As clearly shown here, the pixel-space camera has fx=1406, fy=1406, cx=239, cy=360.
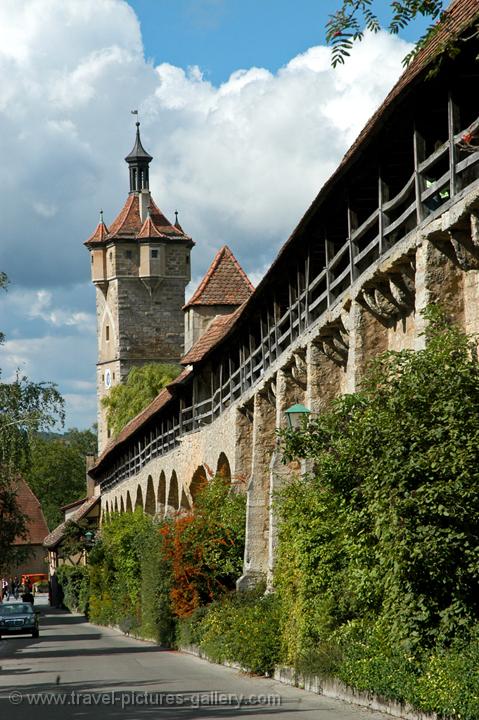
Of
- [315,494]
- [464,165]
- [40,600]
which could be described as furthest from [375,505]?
[40,600]

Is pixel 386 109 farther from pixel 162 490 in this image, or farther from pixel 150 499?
pixel 150 499

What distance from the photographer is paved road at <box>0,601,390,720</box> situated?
49.1ft

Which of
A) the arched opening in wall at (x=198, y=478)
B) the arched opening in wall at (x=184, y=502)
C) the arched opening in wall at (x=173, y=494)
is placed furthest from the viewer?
the arched opening in wall at (x=173, y=494)

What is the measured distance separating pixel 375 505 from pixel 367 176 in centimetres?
667

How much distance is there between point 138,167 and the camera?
90.4 metres

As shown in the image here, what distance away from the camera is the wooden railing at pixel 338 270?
15.4 metres

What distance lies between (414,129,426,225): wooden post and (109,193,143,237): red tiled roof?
70.3m

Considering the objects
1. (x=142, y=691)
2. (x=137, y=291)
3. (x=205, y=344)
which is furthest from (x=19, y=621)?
(x=137, y=291)

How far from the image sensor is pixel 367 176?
1934 cm

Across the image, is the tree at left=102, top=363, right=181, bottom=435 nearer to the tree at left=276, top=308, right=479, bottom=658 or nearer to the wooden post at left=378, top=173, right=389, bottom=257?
the wooden post at left=378, top=173, right=389, bottom=257

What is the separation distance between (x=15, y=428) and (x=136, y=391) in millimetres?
40001

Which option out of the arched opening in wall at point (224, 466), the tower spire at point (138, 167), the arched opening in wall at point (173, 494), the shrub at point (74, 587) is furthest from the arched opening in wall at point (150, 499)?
the tower spire at point (138, 167)

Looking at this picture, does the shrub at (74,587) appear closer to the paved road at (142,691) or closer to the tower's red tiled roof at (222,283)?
the tower's red tiled roof at (222,283)

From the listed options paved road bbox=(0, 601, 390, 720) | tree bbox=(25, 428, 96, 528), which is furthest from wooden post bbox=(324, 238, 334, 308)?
tree bbox=(25, 428, 96, 528)
